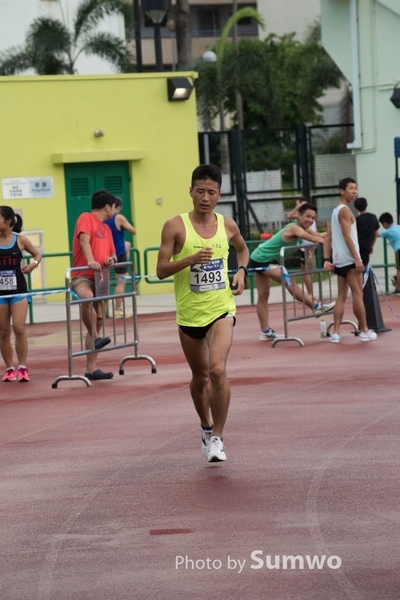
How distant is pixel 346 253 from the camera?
16.8m

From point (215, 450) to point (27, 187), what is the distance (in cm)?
1796

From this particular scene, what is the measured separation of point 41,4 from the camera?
5366 cm

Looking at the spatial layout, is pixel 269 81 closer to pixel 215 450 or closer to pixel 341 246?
pixel 341 246

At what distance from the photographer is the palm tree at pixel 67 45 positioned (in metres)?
38.7

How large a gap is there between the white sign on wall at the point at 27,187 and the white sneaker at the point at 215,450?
58.0ft

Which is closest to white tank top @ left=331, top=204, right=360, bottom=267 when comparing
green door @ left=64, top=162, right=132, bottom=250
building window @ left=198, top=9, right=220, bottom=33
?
green door @ left=64, top=162, right=132, bottom=250

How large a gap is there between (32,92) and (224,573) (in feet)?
69.6

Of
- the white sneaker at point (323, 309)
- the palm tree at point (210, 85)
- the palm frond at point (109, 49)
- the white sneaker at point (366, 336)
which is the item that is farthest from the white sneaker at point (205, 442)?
the palm tree at point (210, 85)

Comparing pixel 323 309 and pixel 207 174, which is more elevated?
pixel 207 174

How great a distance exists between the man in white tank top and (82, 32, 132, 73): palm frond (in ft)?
75.8

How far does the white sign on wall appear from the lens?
26797 millimetres

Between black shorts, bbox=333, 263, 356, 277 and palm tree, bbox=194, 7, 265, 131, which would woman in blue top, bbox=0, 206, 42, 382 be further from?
palm tree, bbox=194, 7, 265, 131

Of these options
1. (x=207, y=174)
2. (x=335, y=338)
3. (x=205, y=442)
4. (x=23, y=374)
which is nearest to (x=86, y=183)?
(x=335, y=338)

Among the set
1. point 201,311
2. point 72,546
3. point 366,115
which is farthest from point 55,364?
point 366,115
